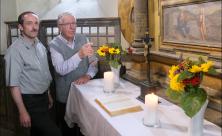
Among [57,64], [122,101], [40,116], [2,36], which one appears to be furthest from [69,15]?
[2,36]

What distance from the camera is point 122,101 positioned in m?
2.04

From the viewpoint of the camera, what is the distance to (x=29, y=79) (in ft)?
8.27

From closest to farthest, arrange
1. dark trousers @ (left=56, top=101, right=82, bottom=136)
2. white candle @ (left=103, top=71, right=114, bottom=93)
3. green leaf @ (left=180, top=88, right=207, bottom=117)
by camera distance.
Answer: green leaf @ (left=180, top=88, right=207, bottom=117)
white candle @ (left=103, top=71, right=114, bottom=93)
dark trousers @ (left=56, top=101, right=82, bottom=136)

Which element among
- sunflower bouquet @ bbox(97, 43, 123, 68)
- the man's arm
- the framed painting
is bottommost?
the man's arm

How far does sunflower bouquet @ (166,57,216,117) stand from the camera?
1301mm

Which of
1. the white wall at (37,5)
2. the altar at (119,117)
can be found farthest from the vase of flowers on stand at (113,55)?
the white wall at (37,5)

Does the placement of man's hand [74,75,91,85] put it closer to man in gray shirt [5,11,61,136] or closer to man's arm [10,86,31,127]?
man in gray shirt [5,11,61,136]

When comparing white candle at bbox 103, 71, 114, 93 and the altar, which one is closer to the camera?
the altar

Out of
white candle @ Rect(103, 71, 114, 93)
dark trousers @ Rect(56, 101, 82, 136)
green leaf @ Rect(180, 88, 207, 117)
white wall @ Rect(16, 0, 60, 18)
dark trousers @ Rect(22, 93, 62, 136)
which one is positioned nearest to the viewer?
green leaf @ Rect(180, 88, 207, 117)

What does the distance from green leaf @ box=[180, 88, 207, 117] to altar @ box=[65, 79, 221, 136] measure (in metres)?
0.23

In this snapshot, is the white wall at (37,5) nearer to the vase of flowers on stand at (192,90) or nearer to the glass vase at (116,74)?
the glass vase at (116,74)

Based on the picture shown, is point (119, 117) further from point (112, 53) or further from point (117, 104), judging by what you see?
point (112, 53)

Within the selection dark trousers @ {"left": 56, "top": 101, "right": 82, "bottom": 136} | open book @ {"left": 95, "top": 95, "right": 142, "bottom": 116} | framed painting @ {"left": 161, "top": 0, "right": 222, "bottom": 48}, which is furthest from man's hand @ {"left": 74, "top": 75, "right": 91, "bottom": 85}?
framed painting @ {"left": 161, "top": 0, "right": 222, "bottom": 48}

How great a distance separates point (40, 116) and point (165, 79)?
1.09m
